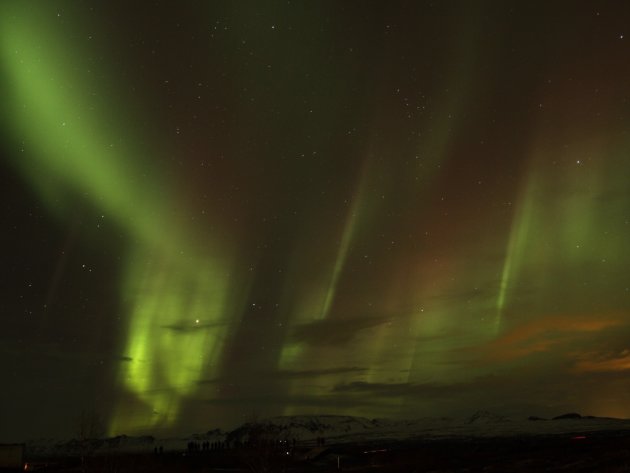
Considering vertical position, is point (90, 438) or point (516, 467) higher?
point (90, 438)

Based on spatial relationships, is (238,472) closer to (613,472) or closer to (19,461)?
(19,461)

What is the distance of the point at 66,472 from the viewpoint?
73.3 meters

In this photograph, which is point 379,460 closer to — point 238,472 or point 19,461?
point 238,472

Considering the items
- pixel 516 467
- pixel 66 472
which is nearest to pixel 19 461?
pixel 66 472

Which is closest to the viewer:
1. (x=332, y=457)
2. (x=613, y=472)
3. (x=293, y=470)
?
(x=613, y=472)

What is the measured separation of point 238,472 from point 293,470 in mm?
6666

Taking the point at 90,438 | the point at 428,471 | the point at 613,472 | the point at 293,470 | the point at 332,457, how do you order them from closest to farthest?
the point at 613,472 → the point at 428,471 → the point at 293,470 → the point at 90,438 → the point at 332,457

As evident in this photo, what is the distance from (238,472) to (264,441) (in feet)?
39.6

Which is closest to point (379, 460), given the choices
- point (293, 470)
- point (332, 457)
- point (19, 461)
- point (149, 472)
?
point (332, 457)

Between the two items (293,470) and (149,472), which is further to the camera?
(149,472)

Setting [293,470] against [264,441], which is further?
[293,470]

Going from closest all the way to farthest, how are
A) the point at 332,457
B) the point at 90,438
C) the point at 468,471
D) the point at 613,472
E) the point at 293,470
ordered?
the point at 613,472 → the point at 468,471 → the point at 293,470 → the point at 90,438 → the point at 332,457

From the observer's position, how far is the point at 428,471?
60.7 metres

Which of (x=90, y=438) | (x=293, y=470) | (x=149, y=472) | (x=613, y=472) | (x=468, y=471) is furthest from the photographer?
(x=149, y=472)
